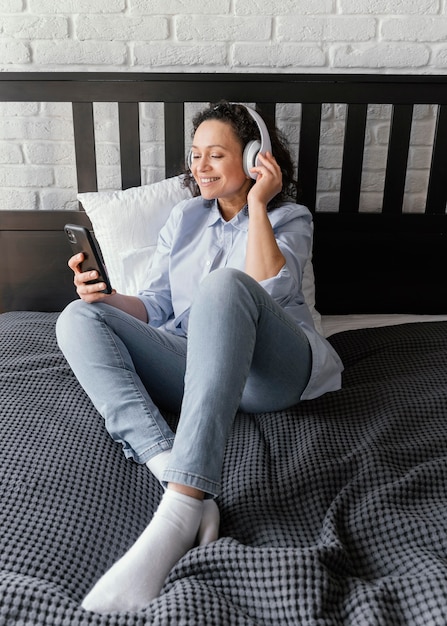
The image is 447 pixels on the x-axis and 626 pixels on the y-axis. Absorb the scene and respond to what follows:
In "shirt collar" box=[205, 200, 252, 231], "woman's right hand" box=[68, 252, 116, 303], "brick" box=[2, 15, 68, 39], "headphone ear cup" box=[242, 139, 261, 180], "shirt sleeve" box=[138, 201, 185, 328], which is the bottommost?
"shirt sleeve" box=[138, 201, 185, 328]

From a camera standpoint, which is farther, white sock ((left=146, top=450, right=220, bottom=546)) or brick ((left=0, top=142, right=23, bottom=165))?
brick ((left=0, top=142, right=23, bottom=165))

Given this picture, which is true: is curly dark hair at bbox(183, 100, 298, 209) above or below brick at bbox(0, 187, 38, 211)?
above

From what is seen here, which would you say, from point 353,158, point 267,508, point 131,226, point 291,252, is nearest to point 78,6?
point 131,226

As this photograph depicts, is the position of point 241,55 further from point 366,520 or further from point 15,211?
point 366,520

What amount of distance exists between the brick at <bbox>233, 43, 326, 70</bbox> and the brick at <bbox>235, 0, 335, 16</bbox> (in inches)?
3.2

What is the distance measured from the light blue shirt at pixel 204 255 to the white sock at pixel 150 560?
0.49 metres

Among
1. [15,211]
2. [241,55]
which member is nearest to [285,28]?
[241,55]

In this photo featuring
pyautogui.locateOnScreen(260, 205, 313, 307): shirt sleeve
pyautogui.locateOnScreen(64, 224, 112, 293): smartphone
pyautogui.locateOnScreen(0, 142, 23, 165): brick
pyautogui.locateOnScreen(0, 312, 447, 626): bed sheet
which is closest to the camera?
pyautogui.locateOnScreen(0, 312, 447, 626): bed sheet

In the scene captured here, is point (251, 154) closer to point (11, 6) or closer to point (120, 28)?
point (120, 28)

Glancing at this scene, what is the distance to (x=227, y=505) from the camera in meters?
0.96

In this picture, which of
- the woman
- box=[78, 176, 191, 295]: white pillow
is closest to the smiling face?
the woman

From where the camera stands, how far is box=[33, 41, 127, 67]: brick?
1.72m

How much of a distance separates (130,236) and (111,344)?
538mm

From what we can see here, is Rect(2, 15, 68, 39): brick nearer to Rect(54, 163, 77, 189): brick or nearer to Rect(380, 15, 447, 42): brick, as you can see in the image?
Rect(54, 163, 77, 189): brick
